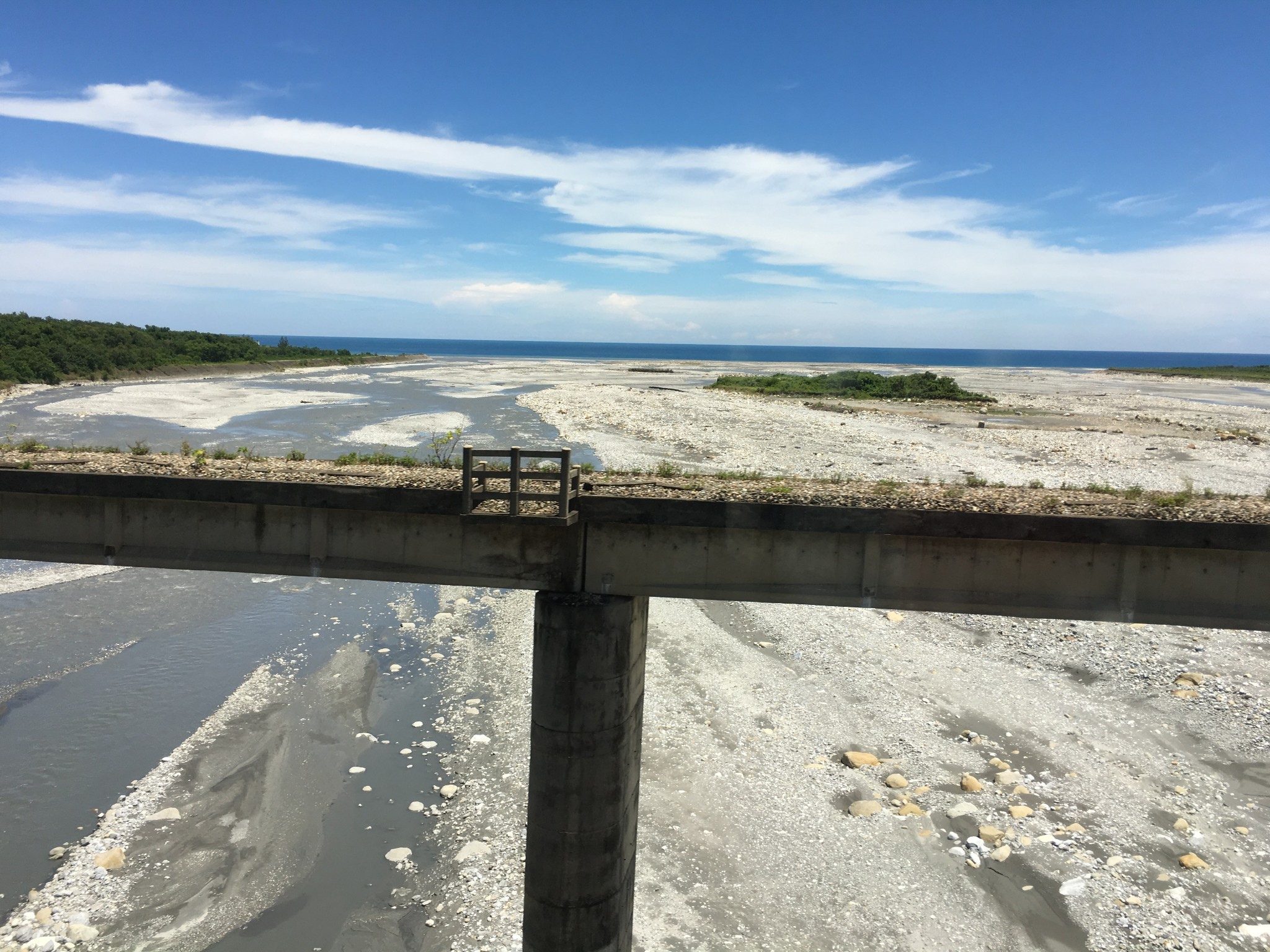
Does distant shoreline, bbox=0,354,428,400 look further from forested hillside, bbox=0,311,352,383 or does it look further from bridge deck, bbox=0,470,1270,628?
bridge deck, bbox=0,470,1270,628

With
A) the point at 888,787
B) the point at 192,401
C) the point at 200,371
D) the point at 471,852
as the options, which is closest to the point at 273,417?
the point at 192,401

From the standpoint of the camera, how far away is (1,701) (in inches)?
655

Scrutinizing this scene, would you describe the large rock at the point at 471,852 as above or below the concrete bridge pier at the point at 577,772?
below

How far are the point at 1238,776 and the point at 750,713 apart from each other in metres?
8.91

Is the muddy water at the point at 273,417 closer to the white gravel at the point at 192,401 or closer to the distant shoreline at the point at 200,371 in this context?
the white gravel at the point at 192,401

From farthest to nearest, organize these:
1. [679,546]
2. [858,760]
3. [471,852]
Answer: [858,760] → [471,852] → [679,546]

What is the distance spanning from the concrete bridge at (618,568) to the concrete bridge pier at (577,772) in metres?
0.02

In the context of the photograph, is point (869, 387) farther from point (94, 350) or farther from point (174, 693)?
point (94, 350)

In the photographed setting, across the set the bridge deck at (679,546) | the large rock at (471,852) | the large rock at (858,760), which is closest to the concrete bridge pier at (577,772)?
the bridge deck at (679,546)

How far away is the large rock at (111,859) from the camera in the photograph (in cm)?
1189

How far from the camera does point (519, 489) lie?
1009 cm

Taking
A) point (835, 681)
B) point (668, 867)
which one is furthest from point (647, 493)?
point (835, 681)

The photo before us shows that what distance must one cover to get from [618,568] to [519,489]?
169 cm

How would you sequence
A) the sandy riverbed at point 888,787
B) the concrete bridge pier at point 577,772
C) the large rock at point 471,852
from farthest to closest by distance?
the large rock at point 471,852 → the sandy riverbed at point 888,787 → the concrete bridge pier at point 577,772
